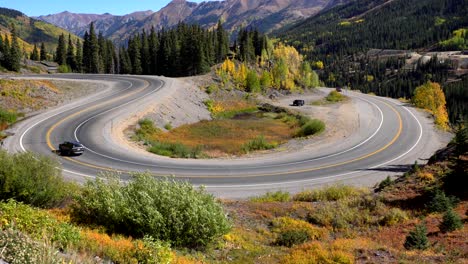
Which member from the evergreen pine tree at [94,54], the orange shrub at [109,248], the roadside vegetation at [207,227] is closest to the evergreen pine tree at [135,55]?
the evergreen pine tree at [94,54]

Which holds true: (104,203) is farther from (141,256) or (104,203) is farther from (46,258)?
(46,258)

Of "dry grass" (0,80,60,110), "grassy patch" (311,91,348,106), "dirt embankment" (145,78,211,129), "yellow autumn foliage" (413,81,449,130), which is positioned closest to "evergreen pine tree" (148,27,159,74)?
"dirt embankment" (145,78,211,129)

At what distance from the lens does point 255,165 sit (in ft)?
117

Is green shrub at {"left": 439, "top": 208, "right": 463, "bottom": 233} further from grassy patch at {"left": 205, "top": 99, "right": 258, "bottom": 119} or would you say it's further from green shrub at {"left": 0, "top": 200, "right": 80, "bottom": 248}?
grassy patch at {"left": 205, "top": 99, "right": 258, "bottom": 119}

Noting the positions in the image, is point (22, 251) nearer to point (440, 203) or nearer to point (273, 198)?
point (273, 198)

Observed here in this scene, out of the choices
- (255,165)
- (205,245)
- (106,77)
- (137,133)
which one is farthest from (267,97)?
(205,245)

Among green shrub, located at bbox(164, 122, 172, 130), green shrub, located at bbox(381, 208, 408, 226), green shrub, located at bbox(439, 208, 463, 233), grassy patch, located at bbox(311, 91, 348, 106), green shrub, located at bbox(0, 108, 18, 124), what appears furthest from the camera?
grassy patch, located at bbox(311, 91, 348, 106)

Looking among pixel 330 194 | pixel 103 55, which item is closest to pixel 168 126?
pixel 330 194

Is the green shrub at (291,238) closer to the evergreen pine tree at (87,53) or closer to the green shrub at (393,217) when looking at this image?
the green shrub at (393,217)

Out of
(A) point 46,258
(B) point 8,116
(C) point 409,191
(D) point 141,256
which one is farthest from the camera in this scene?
(B) point 8,116

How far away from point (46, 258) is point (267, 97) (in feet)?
307

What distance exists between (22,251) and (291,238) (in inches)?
445

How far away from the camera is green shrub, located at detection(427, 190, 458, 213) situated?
20109 millimetres

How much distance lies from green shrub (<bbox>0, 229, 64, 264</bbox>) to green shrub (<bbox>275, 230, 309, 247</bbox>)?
10551 millimetres
